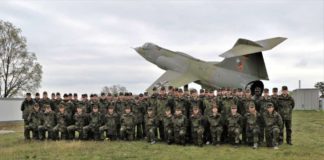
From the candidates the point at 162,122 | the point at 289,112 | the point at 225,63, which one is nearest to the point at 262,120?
the point at 289,112

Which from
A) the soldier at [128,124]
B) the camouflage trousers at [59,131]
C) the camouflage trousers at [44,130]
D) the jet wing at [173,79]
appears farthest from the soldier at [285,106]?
the jet wing at [173,79]

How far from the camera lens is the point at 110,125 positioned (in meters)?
14.4

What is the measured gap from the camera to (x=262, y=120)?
12.6 m

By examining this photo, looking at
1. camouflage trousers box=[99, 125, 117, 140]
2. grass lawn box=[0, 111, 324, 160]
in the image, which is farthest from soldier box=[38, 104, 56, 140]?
camouflage trousers box=[99, 125, 117, 140]

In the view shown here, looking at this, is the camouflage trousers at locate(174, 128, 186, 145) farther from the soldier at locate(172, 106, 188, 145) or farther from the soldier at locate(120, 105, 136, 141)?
the soldier at locate(120, 105, 136, 141)

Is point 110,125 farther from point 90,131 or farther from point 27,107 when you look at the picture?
point 27,107

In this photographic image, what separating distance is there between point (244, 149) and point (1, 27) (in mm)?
38541

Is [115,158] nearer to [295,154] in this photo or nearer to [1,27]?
[295,154]

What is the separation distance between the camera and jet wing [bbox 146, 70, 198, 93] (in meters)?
21.2

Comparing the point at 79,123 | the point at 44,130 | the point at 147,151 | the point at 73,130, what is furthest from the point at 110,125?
the point at 147,151

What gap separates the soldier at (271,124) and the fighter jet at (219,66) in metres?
6.07

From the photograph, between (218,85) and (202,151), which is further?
(218,85)

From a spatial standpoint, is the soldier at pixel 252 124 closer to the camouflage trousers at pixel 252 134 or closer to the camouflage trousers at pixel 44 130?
the camouflage trousers at pixel 252 134

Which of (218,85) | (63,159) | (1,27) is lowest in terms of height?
(63,159)
